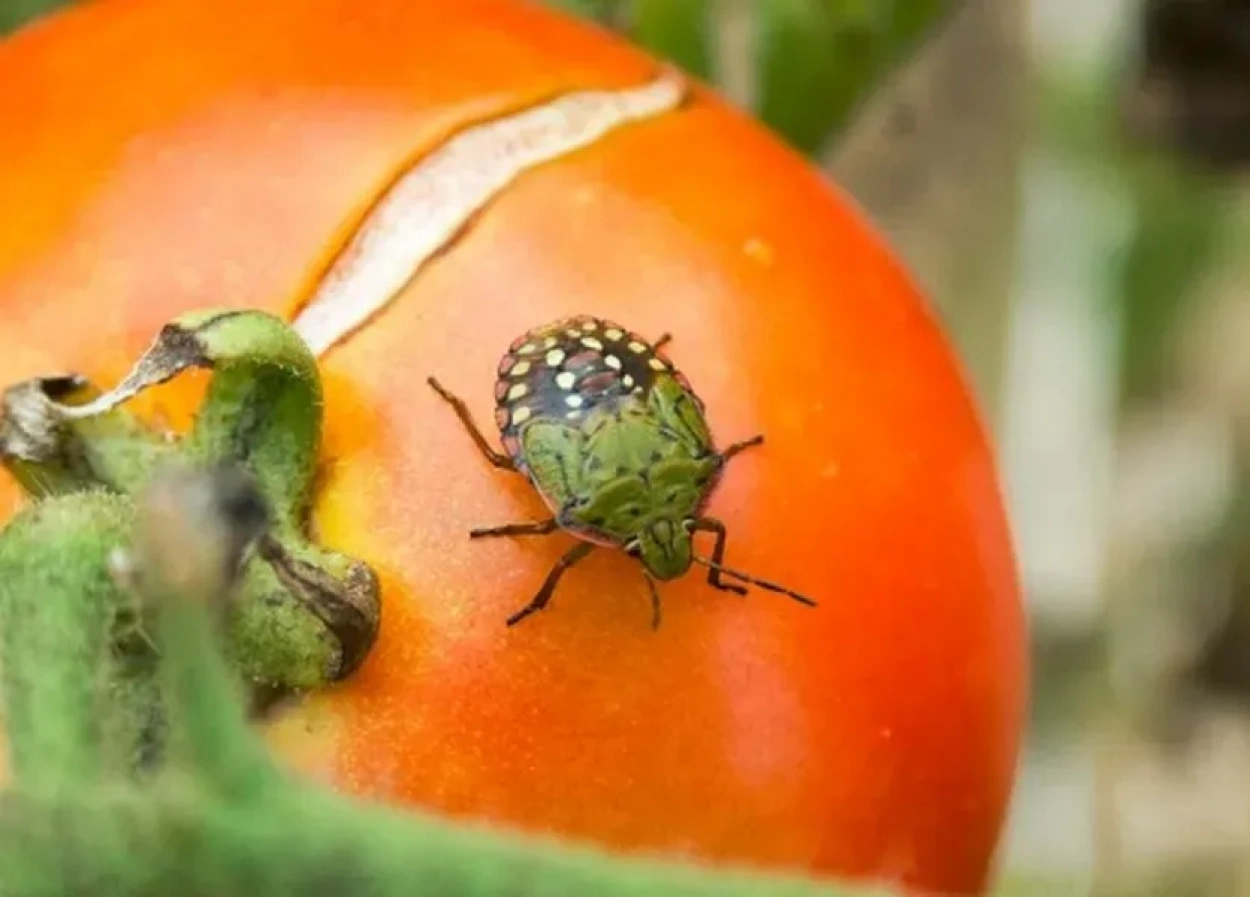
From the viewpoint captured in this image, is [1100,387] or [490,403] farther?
[1100,387]

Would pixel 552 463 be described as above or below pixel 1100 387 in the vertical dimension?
above

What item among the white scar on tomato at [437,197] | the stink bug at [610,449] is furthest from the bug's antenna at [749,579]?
the white scar on tomato at [437,197]

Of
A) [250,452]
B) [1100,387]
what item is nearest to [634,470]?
[250,452]

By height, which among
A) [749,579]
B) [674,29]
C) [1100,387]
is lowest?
[1100,387]

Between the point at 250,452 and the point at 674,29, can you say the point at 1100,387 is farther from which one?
the point at 250,452

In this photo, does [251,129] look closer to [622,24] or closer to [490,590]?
[490,590]
